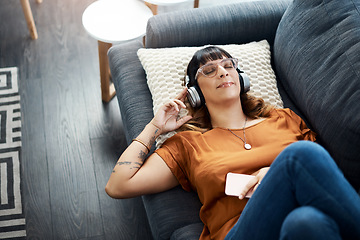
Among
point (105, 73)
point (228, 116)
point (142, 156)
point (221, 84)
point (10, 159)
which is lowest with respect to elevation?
point (10, 159)

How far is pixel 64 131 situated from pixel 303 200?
1567 millimetres

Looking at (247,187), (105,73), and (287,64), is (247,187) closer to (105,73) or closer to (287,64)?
(287,64)

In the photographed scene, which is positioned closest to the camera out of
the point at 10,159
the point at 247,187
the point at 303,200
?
the point at 303,200

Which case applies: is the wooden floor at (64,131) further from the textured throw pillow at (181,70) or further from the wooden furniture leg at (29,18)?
the textured throw pillow at (181,70)

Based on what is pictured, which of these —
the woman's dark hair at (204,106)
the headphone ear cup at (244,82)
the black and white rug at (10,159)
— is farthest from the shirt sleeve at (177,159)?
the black and white rug at (10,159)

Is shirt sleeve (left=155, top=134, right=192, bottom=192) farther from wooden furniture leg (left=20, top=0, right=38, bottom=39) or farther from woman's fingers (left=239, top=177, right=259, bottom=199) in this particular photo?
wooden furniture leg (left=20, top=0, right=38, bottom=39)

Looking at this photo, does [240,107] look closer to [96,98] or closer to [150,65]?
[150,65]

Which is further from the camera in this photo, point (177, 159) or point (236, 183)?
point (177, 159)

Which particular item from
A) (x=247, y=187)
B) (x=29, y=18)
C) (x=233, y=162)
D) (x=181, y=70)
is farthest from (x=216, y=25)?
(x=29, y=18)

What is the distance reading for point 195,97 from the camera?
170cm

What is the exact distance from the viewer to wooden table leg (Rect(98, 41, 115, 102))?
2.29 metres

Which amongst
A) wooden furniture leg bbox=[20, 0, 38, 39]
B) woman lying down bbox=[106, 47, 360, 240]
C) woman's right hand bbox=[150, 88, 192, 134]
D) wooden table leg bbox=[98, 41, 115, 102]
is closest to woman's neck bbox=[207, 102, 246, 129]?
woman lying down bbox=[106, 47, 360, 240]

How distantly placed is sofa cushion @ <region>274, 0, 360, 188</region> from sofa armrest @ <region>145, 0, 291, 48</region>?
0.55 feet

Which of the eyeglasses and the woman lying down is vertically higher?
the eyeglasses
